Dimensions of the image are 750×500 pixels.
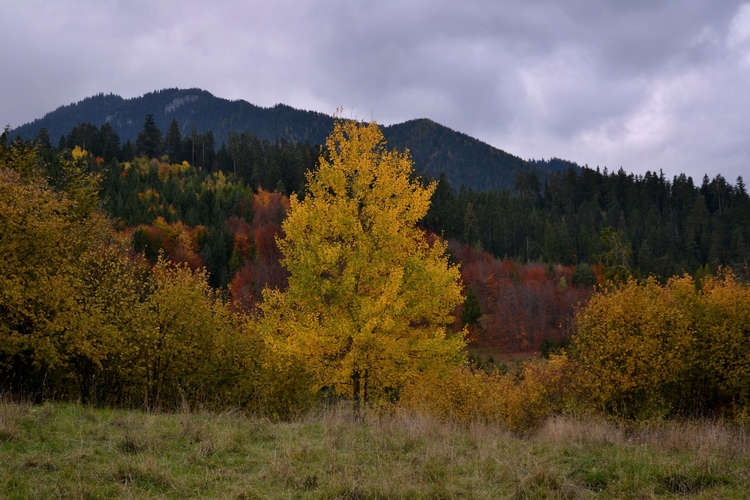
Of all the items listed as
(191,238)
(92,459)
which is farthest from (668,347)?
(191,238)

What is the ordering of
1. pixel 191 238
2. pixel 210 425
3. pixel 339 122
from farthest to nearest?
pixel 191 238
pixel 339 122
pixel 210 425

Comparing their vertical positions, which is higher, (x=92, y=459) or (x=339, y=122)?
(x=339, y=122)

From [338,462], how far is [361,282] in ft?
23.0

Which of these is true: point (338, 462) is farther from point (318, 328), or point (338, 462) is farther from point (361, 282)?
point (361, 282)

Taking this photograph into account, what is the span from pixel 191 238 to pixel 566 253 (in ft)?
255

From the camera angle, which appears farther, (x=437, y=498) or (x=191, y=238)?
(x=191, y=238)

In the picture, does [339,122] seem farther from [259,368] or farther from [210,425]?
[210,425]

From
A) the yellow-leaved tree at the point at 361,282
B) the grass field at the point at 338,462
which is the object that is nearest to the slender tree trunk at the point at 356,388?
the yellow-leaved tree at the point at 361,282

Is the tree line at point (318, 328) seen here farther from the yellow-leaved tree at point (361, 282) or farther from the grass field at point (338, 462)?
the grass field at point (338, 462)

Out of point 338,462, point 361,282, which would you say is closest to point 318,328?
point 361,282

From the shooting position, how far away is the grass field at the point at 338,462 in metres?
5.90

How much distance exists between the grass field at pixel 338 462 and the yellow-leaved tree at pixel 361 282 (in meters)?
3.46

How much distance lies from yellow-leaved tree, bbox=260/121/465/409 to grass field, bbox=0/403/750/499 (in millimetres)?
3465

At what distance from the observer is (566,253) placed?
112m
